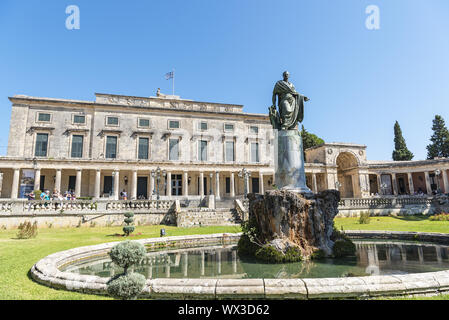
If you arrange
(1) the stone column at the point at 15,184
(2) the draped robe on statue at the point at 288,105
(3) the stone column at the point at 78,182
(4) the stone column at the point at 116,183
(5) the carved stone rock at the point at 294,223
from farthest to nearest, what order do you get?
(4) the stone column at the point at 116,183
(3) the stone column at the point at 78,182
(1) the stone column at the point at 15,184
(2) the draped robe on statue at the point at 288,105
(5) the carved stone rock at the point at 294,223

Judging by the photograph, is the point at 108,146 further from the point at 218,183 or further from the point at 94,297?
the point at 94,297

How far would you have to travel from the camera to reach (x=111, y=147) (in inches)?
1368

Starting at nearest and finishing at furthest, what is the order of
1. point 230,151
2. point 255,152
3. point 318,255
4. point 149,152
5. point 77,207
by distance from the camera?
point 318,255, point 77,207, point 149,152, point 230,151, point 255,152

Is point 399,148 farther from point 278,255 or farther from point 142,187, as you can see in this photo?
point 278,255

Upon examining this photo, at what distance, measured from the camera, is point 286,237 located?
788 centimetres

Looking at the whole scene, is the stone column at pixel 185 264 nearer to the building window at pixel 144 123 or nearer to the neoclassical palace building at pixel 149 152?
the neoclassical palace building at pixel 149 152

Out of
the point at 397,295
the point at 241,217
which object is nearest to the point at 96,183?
the point at 241,217

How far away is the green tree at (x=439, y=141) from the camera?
171 ft

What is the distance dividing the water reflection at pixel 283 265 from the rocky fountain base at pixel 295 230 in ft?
1.29

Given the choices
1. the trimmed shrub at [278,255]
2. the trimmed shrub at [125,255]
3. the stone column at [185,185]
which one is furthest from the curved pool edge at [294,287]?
the stone column at [185,185]

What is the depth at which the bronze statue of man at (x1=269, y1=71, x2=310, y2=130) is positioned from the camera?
964 centimetres

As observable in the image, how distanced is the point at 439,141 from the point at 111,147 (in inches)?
2529

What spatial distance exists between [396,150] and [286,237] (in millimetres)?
62554

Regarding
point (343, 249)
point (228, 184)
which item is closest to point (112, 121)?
point (228, 184)
